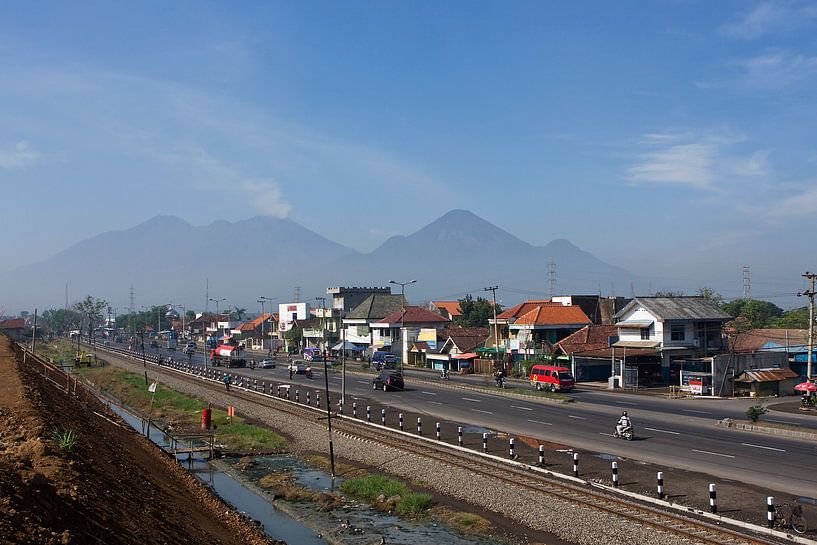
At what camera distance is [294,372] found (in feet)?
289

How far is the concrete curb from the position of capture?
124 ft

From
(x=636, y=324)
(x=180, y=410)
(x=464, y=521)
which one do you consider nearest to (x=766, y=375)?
(x=636, y=324)

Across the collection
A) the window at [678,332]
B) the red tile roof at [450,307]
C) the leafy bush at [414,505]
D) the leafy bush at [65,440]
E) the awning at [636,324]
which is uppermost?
the red tile roof at [450,307]

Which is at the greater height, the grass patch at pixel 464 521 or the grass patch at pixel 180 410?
the grass patch at pixel 464 521

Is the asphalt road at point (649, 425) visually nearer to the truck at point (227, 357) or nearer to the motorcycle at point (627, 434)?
the motorcycle at point (627, 434)

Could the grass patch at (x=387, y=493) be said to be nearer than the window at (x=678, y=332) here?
Yes

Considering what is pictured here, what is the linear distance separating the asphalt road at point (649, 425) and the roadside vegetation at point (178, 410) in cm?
1028

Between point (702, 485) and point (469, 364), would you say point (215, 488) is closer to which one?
point (702, 485)

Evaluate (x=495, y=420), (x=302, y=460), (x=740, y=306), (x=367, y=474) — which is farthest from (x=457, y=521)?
(x=740, y=306)

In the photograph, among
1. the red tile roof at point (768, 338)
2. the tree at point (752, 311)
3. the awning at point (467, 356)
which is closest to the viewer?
the red tile roof at point (768, 338)

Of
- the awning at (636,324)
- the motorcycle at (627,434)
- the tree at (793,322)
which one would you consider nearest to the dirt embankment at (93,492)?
the motorcycle at (627,434)

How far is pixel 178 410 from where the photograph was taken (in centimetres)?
5825

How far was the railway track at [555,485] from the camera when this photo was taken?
20.8m

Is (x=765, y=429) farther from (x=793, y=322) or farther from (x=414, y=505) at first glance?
(x=793, y=322)
